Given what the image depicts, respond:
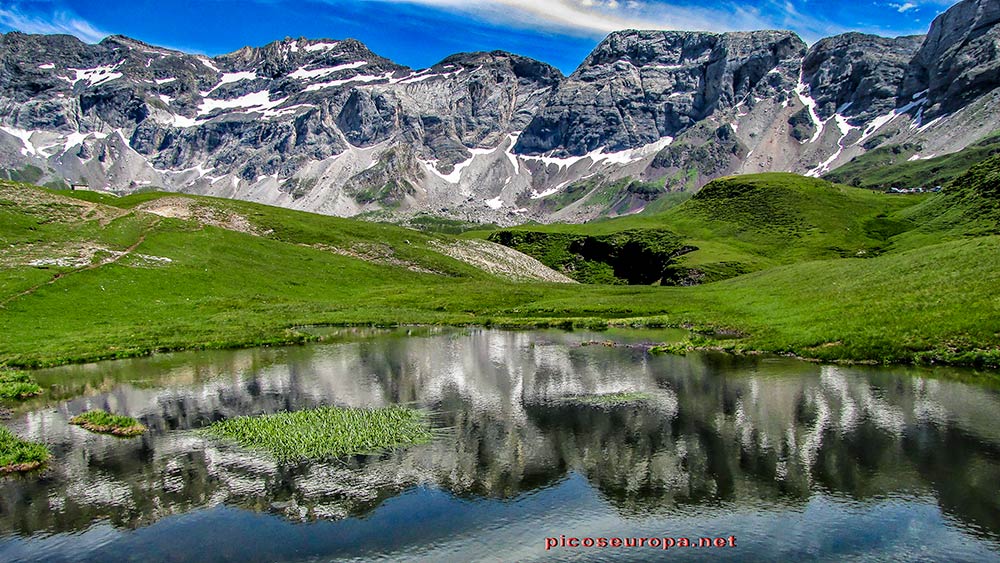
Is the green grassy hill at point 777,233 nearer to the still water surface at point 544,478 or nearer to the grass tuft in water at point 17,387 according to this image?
the still water surface at point 544,478

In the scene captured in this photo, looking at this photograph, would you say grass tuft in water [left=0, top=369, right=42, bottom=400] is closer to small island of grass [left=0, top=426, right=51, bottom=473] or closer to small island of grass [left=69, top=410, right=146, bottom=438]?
small island of grass [left=69, top=410, right=146, bottom=438]

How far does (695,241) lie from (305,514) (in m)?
165

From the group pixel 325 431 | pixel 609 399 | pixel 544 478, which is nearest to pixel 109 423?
pixel 325 431

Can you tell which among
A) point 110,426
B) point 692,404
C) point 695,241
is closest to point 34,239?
point 110,426

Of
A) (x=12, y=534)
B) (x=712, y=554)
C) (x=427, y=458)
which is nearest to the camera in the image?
(x=712, y=554)

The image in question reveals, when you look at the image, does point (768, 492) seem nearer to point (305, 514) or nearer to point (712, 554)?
point (712, 554)

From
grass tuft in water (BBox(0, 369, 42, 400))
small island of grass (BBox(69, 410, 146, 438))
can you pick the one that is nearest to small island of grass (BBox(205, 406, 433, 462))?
small island of grass (BBox(69, 410, 146, 438))

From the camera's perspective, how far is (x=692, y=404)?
35.8 metres

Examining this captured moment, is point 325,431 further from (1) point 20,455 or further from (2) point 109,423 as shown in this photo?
(1) point 20,455

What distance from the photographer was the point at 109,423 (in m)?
32.2

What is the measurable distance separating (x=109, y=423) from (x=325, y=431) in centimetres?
1160

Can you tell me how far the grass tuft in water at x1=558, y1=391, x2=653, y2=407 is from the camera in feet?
119

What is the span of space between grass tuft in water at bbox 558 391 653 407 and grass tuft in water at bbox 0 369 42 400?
3307cm

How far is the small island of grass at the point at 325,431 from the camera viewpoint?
A: 28.2m
